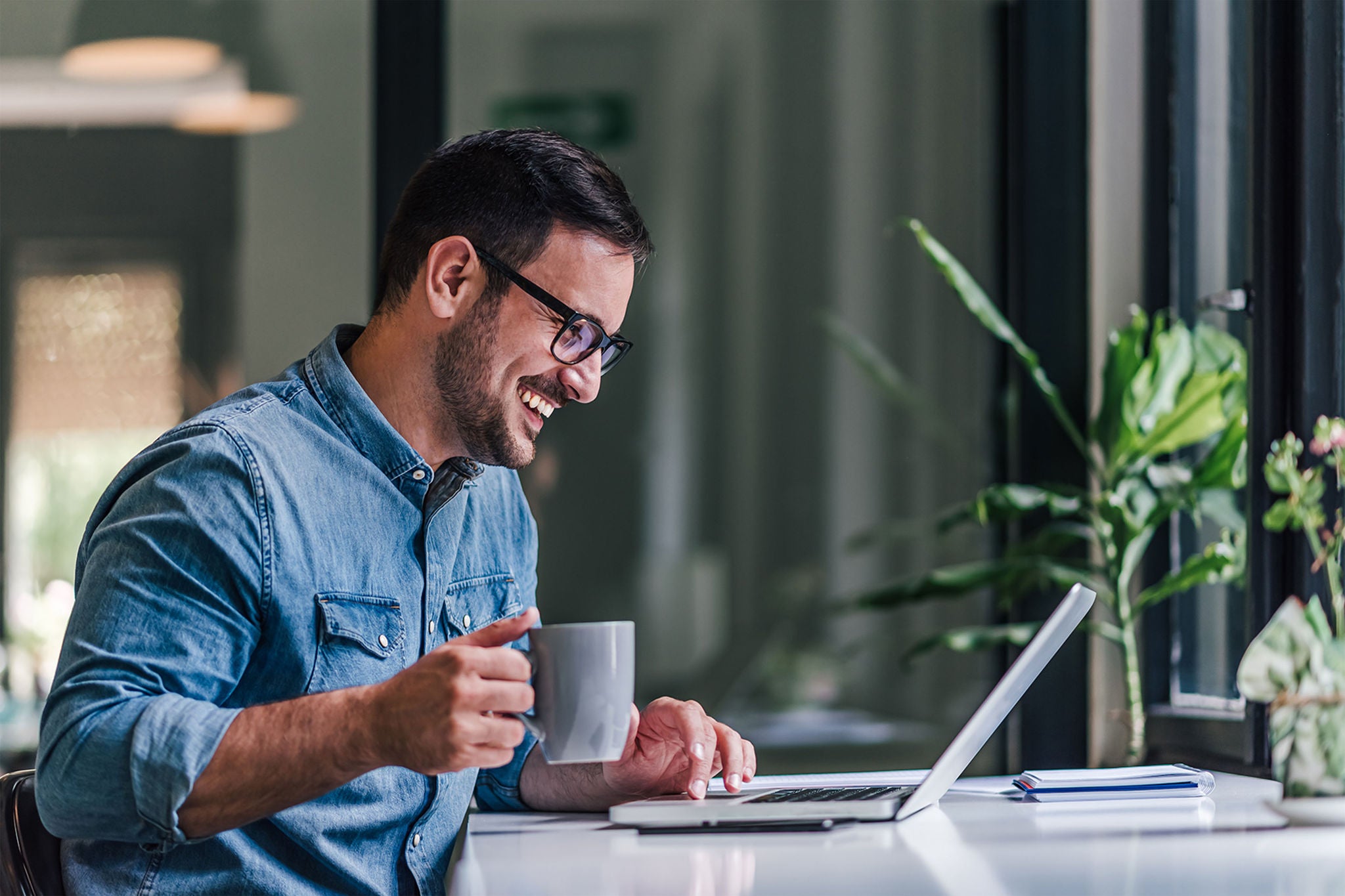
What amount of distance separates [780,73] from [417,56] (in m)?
0.80

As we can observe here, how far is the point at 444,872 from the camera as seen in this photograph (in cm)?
128

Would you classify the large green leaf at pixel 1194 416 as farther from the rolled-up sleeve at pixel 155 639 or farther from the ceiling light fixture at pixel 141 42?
the ceiling light fixture at pixel 141 42

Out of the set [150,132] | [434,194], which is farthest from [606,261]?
[150,132]

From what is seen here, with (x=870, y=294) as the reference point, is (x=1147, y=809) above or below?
below

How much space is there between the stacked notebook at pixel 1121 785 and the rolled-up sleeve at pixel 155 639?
78 centimetres

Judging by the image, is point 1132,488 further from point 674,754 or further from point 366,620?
point 366,620

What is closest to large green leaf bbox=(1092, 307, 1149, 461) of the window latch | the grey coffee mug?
the window latch

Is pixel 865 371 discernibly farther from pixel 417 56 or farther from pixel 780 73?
pixel 417 56

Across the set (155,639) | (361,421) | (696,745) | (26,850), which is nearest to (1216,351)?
(696,745)

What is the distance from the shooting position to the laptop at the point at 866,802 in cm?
107

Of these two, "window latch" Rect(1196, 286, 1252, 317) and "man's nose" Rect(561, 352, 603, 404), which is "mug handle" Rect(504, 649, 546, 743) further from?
"window latch" Rect(1196, 286, 1252, 317)

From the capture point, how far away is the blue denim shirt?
3.06 ft

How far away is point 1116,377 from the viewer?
211 centimetres

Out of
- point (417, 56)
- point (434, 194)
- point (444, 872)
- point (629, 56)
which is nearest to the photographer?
point (444, 872)
